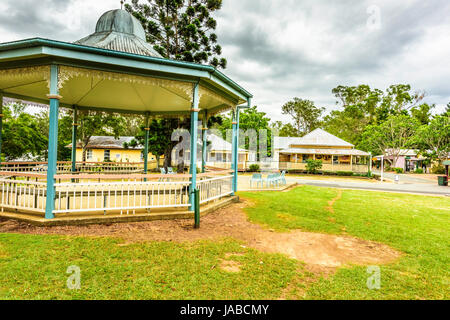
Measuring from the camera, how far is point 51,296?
2867 mm

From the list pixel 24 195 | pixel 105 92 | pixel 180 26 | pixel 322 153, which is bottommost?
pixel 24 195

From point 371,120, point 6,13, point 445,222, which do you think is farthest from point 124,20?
point 371,120

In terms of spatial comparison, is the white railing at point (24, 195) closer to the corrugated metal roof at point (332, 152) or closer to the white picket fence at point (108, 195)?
the white picket fence at point (108, 195)

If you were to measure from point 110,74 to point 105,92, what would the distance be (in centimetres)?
331

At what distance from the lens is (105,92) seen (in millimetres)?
8867

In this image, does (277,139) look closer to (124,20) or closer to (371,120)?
(371,120)

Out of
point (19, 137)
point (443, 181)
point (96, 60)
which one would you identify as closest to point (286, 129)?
point (443, 181)

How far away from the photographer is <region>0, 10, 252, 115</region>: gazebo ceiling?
5414mm

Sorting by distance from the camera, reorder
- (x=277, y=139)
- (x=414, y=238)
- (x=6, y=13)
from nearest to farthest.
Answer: (x=414, y=238) → (x=6, y=13) → (x=277, y=139)

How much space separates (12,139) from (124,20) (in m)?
14.7

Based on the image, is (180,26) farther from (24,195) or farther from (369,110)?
(369,110)

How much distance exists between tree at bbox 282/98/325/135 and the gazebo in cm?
5142

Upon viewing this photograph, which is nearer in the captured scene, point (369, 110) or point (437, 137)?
point (437, 137)

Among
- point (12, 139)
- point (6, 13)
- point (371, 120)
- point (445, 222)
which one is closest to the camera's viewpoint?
point (445, 222)
